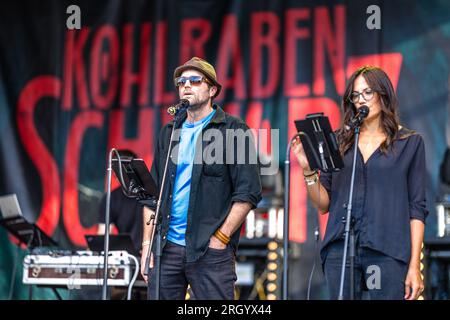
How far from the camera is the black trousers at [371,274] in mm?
4770

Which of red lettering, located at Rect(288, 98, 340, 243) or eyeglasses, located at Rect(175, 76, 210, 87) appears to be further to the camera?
red lettering, located at Rect(288, 98, 340, 243)

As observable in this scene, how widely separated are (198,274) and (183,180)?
0.59 meters

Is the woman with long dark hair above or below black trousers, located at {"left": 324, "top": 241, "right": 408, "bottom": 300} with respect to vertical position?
above

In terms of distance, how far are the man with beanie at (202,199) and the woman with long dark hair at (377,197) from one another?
55cm

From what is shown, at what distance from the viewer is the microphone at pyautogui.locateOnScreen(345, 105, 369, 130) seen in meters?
4.96

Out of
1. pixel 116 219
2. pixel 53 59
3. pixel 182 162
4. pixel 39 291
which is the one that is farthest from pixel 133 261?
pixel 53 59

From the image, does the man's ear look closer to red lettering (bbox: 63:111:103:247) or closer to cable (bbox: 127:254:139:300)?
cable (bbox: 127:254:139:300)

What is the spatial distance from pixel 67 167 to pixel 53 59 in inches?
48.5

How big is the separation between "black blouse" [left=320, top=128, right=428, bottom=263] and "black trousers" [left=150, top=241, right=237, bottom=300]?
2.14ft

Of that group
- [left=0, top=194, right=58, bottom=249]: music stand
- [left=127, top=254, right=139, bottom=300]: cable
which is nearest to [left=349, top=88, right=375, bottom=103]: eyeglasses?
[left=127, top=254, right=139, bottom=300]: cable

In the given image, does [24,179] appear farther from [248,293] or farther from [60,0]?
[248,293]

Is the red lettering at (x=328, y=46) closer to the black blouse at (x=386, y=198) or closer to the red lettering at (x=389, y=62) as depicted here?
the red lettering at (x=389, y=62)

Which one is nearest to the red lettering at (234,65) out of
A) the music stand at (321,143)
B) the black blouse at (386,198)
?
the black blouse at (386,198)

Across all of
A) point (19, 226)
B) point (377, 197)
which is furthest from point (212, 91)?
point (19, 226)
